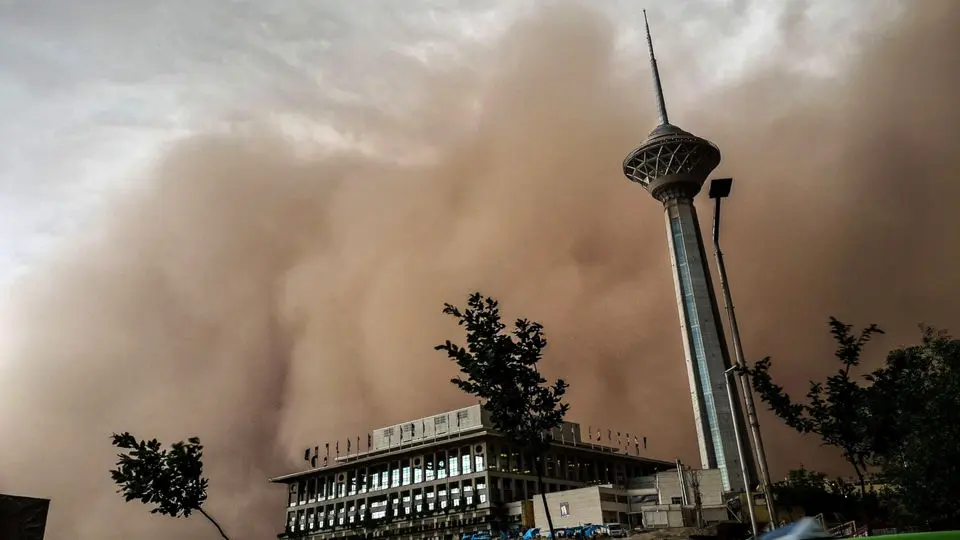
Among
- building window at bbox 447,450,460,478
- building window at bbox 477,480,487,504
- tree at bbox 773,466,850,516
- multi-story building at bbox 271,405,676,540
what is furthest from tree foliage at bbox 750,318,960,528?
building window at bbox 447,450,460,478

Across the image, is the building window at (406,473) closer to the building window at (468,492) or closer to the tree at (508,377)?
the building window at (468,492)

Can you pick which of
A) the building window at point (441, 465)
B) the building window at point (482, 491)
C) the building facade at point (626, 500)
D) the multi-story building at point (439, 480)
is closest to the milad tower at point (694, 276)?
the building facade at point (626, 500)

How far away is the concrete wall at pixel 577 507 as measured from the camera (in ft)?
297

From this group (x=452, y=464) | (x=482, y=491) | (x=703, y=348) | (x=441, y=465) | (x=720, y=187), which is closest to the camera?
(x=720, y=187)

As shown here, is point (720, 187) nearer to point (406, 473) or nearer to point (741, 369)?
point (741, 369)

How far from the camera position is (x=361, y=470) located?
443ft

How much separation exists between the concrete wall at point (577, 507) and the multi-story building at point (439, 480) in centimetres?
853

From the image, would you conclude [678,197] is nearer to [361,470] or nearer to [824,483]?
[824,483]

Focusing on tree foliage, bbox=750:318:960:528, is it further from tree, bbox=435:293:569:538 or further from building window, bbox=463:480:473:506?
building window, bbox=463:480:473:506

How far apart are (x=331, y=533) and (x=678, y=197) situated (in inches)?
3600

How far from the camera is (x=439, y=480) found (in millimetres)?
119750

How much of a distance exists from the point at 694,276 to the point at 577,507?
42.3m

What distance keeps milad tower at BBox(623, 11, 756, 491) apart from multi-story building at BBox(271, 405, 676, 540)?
86.8ft

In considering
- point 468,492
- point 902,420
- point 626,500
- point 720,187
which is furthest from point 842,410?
point 468,492
